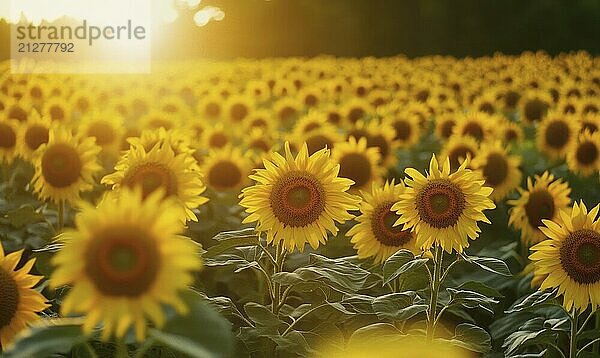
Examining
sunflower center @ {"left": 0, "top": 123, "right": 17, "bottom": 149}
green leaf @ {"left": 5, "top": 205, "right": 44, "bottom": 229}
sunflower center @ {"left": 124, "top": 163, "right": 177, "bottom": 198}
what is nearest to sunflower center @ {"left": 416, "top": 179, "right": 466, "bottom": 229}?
sunflower center @ {"left": 124, "top": 163, "right": 177, "bottom": 198}

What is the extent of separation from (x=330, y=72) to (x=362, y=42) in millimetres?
13988

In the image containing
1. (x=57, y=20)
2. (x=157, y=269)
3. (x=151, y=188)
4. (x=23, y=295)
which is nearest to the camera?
(x=157, y=269)

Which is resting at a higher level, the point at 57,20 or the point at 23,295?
the point at 57,20

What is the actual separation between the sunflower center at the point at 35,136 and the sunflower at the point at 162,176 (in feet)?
6.95

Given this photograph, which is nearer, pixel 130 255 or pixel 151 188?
pixel 130 255

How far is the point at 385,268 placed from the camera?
3053 millimetres

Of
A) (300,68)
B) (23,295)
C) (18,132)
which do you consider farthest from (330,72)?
(23,295)

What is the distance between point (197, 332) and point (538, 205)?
313 centimetres

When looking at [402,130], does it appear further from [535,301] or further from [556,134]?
[535,301]

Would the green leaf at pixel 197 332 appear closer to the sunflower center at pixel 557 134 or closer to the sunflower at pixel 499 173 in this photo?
the sunflower at pixel 499 173

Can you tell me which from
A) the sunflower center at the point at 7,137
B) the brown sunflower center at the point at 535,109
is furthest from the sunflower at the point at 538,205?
the brown sunflower center at the point at 535,109

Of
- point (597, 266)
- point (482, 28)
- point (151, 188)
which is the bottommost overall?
point (597, 266)

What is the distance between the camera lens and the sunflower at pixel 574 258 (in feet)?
10.2

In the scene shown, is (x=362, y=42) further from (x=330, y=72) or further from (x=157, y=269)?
(x=157, y=269)
